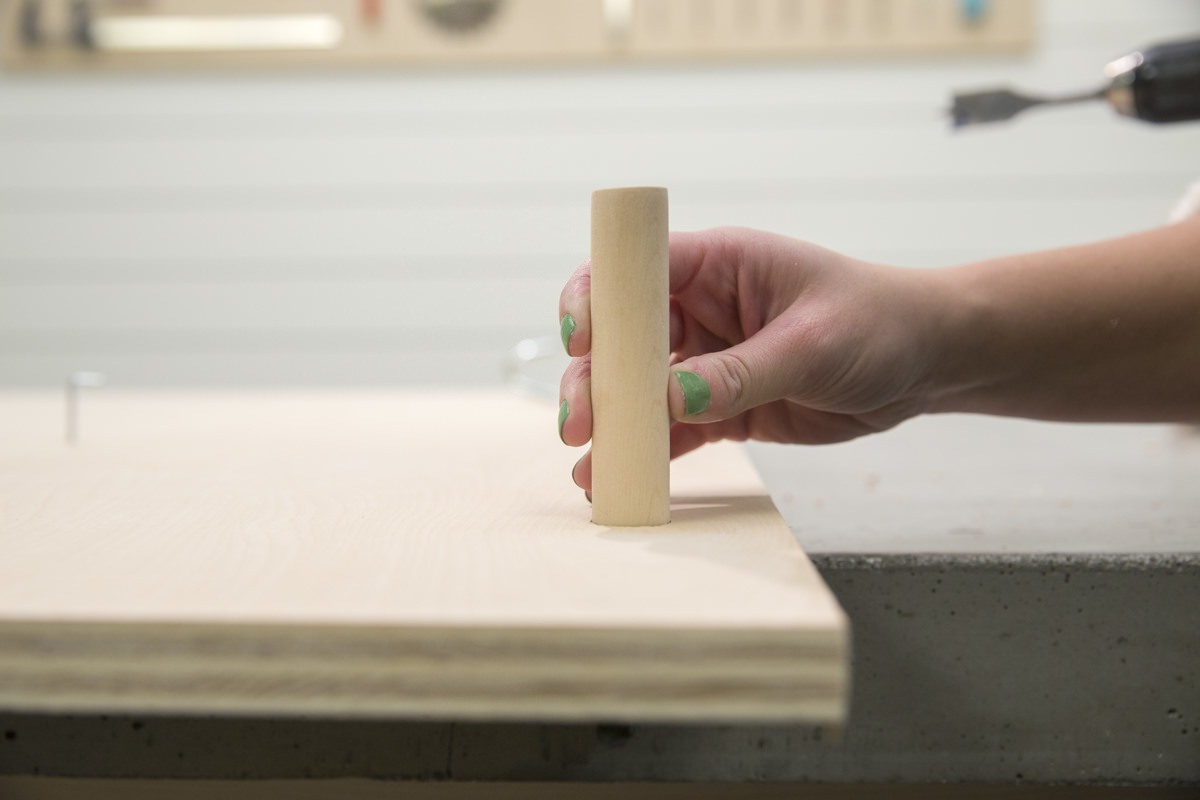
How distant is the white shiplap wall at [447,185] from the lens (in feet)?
7.44

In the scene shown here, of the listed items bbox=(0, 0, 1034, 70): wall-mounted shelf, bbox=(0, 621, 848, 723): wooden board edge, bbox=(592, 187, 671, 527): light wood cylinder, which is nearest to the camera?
bbox=(0, 621, 848, 723): wooden board edge

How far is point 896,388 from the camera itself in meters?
0.68

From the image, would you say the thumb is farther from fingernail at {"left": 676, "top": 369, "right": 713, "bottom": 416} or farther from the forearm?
the forearm

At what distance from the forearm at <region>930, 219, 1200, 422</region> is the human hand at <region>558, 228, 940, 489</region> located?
3 centimetres

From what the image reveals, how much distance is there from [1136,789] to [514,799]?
0.35 metres

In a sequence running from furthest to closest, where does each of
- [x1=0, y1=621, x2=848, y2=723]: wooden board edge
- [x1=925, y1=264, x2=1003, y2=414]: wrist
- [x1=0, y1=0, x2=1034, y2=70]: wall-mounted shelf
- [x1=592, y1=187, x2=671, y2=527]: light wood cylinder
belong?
1. [x1=0, y1=0, x2=1034, y2=70]: wall-mounted shelf
2. [x1=925, y1=264, x2=1003, y2=414]: wrist
3. [x1=592, y1=187, x2=671, y2=527]: light wood cylinder
4. [x1=0, y1=621, x2=848, y2=723]: wooden board edge

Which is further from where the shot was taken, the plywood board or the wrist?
the wrist

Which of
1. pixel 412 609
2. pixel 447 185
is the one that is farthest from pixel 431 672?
pixel 447 185

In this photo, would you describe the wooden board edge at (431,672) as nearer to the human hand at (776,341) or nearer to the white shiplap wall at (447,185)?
the human hand at (776,341)

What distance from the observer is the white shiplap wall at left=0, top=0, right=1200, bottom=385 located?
227cm

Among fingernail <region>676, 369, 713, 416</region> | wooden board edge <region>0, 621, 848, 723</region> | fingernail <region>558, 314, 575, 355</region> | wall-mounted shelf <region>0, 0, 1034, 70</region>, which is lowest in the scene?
wooden board edge <region>0, 621, 848, 723</region>

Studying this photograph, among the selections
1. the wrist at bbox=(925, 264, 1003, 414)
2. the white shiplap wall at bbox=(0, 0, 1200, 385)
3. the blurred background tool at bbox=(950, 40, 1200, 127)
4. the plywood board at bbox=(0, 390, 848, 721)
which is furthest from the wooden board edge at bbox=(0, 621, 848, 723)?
the white shiplap wall at bbox=(0, 0, 1200, 385)

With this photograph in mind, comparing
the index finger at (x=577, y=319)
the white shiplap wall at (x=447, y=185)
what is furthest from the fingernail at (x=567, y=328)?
the white shiplap wall at (x=447, y=185)

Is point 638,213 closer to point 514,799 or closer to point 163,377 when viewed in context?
point 514,799
